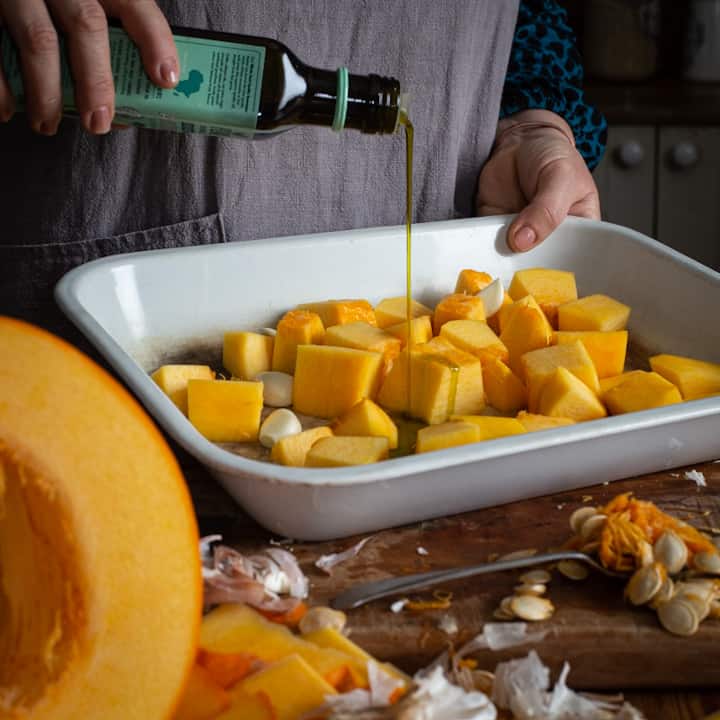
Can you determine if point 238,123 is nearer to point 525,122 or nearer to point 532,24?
point 525,122

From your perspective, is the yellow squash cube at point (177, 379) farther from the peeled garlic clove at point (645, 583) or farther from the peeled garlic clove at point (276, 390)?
the peeled garlic clove at point (645, 583)

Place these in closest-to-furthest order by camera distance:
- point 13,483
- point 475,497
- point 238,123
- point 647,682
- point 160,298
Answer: point 13,483 → point 647,682 → point 475,497 → point 238,123 → point 160,298

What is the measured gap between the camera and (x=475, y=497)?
3.10ft

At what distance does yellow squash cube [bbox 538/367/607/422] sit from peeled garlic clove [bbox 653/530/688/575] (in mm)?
261

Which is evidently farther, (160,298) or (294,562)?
(160,298)

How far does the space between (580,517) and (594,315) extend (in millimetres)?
431

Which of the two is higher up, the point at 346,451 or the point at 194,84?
the point at 194,84

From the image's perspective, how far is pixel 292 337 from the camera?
48.2 inches

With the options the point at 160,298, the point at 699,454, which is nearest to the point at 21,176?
the point at 160,298

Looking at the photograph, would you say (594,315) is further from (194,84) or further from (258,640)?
(258,640)

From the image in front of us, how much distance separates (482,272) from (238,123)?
0.44 metres

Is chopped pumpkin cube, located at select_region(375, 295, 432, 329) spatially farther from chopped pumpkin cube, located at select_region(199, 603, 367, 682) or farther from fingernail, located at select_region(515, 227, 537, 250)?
chopped pumpkin cube, located at select_region(199, 603, 367, 682)

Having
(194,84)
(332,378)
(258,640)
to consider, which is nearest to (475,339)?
(332,378)

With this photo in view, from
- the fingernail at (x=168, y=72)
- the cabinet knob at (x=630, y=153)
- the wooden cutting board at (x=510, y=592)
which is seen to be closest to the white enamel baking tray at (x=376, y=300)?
the wooden cutting board at (x=510, y=592)
